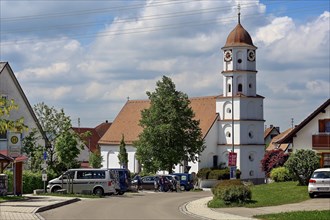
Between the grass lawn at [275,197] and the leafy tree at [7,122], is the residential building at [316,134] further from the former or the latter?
the leafy tree at [7,122]

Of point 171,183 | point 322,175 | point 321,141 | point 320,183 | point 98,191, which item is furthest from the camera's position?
point 171,183

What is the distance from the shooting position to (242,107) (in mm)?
84688

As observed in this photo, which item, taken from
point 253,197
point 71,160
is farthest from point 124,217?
point 71,160

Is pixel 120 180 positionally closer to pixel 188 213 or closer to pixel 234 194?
pixel 234 194

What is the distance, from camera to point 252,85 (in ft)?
281

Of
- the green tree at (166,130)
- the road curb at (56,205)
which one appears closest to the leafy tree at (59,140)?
the road curb at (56,205)

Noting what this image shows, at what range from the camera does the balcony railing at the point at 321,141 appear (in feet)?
148

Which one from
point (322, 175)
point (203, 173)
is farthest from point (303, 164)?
point (203, 173)

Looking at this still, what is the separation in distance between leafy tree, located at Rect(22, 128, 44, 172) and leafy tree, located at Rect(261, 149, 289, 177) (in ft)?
100

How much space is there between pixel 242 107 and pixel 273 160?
1255cm

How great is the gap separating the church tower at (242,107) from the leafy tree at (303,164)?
→ 4323cm

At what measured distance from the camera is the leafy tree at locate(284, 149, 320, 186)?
1578 inches

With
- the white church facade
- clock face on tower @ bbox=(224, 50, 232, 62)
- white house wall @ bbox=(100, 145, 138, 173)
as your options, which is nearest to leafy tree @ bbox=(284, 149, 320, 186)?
the white church facade

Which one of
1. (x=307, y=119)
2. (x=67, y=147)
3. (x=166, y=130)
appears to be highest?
(x=166, y=130)
